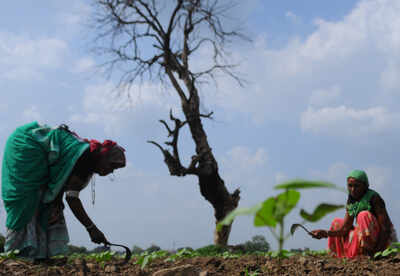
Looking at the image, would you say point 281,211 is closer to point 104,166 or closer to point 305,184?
point 305,184

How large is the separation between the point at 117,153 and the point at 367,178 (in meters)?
2.40

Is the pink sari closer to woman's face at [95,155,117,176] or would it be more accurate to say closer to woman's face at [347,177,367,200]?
woman's face at [347,177,367,200]

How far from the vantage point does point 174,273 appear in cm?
245

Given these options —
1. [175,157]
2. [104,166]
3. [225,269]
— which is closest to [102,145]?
[104,166]

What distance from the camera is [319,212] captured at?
94 centimetres

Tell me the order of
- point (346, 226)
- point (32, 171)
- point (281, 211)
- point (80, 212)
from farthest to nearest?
point (346, 226) < point (32, 171) < point (80, 212) < point (281, 211)

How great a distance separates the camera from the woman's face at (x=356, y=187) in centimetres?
400

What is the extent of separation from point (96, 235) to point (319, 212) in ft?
8.94

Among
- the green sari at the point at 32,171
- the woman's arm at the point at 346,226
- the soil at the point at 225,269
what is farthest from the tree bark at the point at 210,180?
the soil at the point at 225,269

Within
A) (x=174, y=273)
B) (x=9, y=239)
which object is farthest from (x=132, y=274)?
(x=9, y=239)

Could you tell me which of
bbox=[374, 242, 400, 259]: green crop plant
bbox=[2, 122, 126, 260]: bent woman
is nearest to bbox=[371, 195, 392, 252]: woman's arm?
bbox=[374, 242, 400, 259]: green crop plant

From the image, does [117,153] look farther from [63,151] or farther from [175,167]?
[175,167]

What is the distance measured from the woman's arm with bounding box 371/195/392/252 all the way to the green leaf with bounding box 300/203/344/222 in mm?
3415

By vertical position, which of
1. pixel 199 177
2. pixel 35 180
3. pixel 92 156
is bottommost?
pixel 35 180
